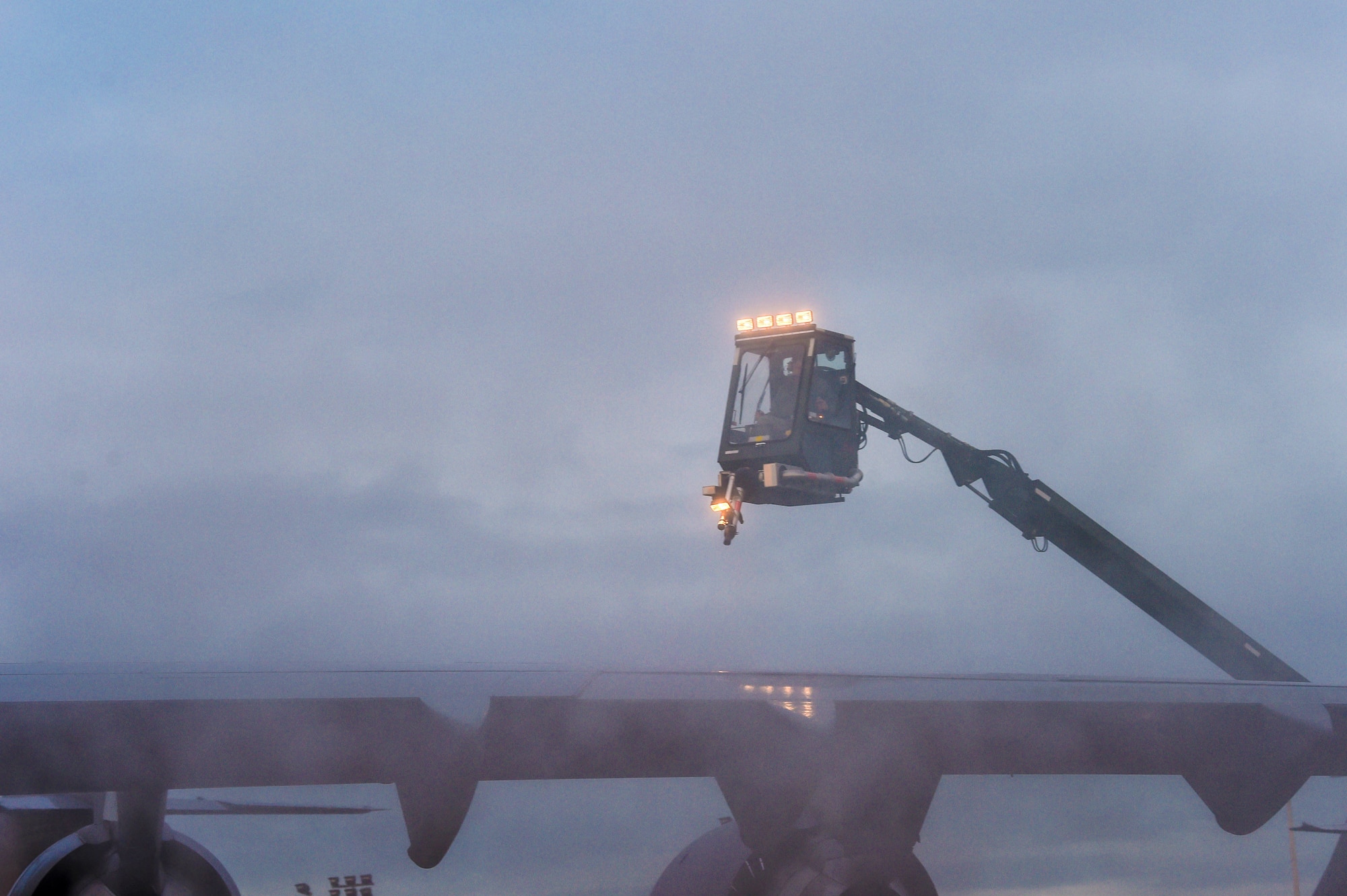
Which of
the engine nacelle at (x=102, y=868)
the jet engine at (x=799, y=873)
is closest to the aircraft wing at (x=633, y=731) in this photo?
the jet engine at (x=799, y=873)

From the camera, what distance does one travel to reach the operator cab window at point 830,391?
1103 cm

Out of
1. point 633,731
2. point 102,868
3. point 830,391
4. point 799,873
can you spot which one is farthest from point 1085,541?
point 102,868

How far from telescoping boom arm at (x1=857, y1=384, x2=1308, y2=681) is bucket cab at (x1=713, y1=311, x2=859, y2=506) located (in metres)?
1.00

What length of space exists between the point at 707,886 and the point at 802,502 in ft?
16.3

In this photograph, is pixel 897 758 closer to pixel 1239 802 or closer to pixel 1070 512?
pixel 1239 802

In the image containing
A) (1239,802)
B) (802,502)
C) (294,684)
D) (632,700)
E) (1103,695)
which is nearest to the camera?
(294,684)

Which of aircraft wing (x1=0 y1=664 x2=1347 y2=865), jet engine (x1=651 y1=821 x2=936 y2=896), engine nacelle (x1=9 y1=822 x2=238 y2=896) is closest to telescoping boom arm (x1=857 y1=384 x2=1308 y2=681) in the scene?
aircraft wing (x1=0 y1=664 x2=1347 y2=865)

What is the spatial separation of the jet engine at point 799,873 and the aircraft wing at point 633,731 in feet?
0.77

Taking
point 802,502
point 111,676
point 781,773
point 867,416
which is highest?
point 867,416

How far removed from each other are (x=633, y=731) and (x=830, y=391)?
6220mm

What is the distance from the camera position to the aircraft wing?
4.94 metres

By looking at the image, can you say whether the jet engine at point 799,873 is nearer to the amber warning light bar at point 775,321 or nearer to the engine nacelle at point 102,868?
the engine nacelle at point 102,868

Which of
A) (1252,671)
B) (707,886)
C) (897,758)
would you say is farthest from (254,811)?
(1252,671)

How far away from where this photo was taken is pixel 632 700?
5344mm
